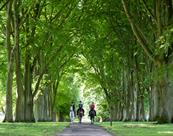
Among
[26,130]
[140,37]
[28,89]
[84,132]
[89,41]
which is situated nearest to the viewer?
[26,130]

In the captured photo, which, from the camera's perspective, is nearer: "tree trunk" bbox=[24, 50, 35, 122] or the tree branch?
the tree branch

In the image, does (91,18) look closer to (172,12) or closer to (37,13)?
(37,13)

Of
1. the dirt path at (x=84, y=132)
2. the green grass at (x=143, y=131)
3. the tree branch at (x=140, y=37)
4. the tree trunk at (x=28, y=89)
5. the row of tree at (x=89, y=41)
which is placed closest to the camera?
the green grass at (x=143, y=131)

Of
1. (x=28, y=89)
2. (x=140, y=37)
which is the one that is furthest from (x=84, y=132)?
(x=28, y=89)

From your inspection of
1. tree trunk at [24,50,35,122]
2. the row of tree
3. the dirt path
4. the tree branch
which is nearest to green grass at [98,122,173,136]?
the dirt path

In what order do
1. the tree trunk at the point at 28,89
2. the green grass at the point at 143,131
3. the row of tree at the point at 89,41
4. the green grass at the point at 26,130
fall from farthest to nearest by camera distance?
the tree trunk at the point at 28,89, the row of tree at the point at 89,41, the green grass at the point at 143,131, the green grass at the point at 26,130

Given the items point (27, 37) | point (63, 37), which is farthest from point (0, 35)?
point (63, 37)

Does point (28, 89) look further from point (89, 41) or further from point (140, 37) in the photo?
point (140, 37)

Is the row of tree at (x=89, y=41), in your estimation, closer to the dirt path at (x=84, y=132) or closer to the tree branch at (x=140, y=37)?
the tree branch at (x=140, y=37)

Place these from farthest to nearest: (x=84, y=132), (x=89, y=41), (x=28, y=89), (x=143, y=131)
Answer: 1. (x=89, y=41)
2. (x=28, y=89)
3. (x=84, y=132)
4. (x=143, y=131)

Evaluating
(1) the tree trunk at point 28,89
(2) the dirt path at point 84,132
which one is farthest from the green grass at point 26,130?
(1) the tree trunk at point 28,89

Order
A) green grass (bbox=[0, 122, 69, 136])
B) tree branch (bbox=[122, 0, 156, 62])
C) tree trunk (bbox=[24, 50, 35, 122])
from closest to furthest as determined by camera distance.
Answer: green grass (bbox=[0, 122, 69, 136]) < tree branch (bbox=[122, 0, 156, 62]) < tree trunk (bbox=[24, 50, 35, 122])

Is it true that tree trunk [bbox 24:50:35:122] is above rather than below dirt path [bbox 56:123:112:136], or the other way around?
above

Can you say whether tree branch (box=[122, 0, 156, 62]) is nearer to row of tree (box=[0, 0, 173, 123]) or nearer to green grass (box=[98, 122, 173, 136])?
row of tree (box=[0, 0, 173, 123])
